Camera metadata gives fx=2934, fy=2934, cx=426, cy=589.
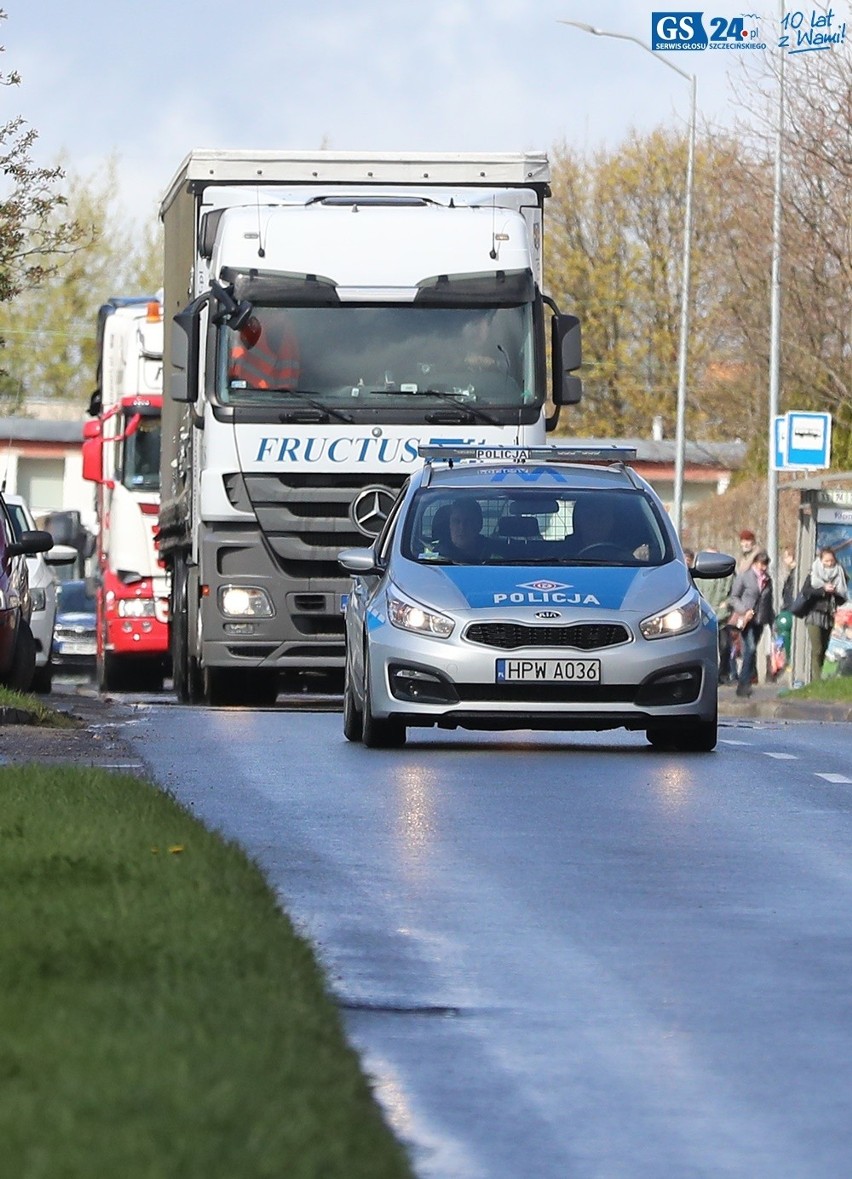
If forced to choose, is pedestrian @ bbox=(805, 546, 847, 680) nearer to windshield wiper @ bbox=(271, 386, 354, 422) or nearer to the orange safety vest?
windshield wiper @ bbox=(271, 386, 354, 422)

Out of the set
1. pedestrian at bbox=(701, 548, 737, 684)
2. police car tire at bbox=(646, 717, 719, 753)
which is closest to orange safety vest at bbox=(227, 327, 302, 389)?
police car tire at bbox=(646, 717, 719, 753)

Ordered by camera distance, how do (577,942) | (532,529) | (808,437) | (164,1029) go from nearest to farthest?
1. (164,1029)
2. (577,942)
3. (532,529)
4. (808,437)

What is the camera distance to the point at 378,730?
54.2ft

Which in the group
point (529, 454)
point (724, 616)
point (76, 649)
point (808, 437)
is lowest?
point (76, 649)

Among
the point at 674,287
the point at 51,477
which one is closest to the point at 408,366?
the point at 674,287

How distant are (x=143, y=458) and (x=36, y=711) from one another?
9.45 meters

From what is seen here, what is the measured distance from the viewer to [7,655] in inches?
865

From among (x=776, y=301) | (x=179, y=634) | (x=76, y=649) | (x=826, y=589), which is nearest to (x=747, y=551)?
(x=826, y=589)

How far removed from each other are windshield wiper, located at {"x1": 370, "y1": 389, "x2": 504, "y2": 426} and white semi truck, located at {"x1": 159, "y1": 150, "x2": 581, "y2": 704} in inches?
0.6

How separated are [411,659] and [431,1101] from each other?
10006 mm

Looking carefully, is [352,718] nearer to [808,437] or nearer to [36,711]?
[36,711]

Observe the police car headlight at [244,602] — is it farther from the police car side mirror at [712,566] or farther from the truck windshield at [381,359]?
the police car side mirror at [712,566]

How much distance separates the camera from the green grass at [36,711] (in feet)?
62.4

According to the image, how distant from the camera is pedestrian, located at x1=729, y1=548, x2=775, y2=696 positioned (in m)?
33.6
